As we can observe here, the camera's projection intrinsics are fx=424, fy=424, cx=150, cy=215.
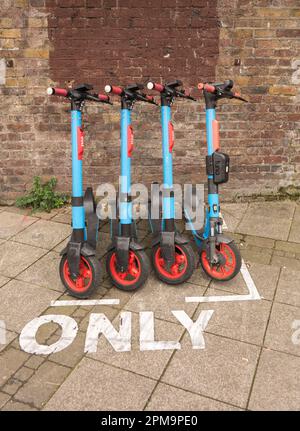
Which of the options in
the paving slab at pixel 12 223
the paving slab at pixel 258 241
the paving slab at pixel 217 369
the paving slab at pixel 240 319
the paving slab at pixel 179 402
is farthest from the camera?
the paving slab at pixel 12 223

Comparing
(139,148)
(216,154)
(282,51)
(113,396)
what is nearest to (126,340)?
(113,396)

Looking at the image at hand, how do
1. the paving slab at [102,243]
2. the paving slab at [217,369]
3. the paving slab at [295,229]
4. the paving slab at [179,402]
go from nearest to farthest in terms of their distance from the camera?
the paving slab at [179,402], the paving slab at [217,369], the paving slab at [102,243], the paving slab at [295,229]

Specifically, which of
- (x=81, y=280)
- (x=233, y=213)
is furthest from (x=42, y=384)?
(x=233, y=213)

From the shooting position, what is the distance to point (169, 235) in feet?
13.2

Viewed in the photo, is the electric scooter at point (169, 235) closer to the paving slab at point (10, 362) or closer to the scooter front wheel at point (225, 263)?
the scooter front wheel at point (225, 263)

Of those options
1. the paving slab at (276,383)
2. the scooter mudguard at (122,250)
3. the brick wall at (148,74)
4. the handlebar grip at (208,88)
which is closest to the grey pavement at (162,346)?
the paving slab at (276,383)

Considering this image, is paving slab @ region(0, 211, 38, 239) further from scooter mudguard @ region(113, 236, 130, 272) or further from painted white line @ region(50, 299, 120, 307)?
scooter mudguard @ region(113, 236, 130, 272)

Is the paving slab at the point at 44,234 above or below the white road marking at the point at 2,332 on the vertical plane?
above

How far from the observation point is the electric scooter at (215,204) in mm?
3951

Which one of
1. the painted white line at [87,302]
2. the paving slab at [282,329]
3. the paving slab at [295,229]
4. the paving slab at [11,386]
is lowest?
the paving slab at [11,386]

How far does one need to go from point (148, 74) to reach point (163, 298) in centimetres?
301

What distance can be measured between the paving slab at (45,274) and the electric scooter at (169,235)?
1011 millimetres

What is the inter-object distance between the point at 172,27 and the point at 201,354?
13.1ft

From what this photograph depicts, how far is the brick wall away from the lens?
17.3ft
